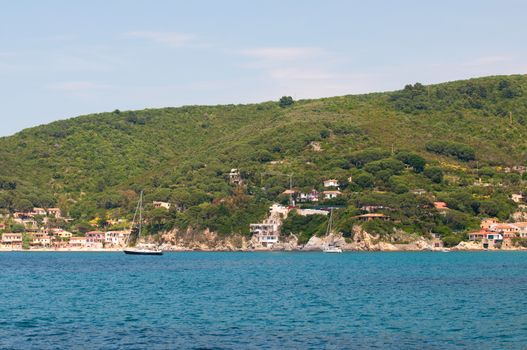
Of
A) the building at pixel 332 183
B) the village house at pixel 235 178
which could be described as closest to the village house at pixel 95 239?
the village house at pixel 235 178

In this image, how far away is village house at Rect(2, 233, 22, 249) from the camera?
193875 millimetres

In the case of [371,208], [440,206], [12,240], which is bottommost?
[12,240]

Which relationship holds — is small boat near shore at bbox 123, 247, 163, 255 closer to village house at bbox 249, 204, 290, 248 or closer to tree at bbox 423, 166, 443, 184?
village house at bbox 249, 204, 290, 248

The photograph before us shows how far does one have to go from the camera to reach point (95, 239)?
190250 mm

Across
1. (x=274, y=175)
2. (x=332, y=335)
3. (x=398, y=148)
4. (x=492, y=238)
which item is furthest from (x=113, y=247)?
(x=332, y=335)

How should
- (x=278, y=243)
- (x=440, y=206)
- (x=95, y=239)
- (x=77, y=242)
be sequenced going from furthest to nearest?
(x=77, y=242)
(x=95, y=239)
(x=278, y=243)
(x=440, y=206)

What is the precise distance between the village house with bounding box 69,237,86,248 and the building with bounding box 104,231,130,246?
16.9ft

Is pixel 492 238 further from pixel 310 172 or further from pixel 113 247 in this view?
pixel 113 247

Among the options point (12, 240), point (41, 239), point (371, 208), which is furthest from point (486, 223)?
point (12, 240)

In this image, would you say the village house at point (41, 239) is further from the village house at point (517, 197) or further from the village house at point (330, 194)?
the village house at point (517, 197)

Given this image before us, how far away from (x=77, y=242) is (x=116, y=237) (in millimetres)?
9093

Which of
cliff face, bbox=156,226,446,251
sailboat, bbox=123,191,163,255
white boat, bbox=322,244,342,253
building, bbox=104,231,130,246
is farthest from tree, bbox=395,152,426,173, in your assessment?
building, bbox=104,231,130,246

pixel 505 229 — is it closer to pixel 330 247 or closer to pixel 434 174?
pixel 434 174

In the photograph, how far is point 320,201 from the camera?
6747 inches
